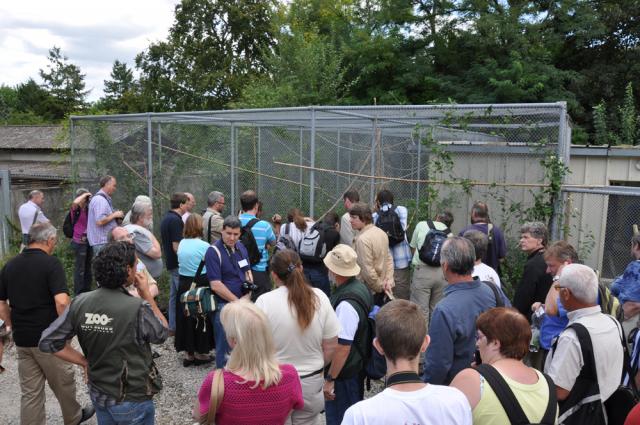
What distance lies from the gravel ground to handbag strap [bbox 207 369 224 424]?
272 centimetres

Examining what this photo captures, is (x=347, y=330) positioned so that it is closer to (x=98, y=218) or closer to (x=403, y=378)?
(x=403, y=378)

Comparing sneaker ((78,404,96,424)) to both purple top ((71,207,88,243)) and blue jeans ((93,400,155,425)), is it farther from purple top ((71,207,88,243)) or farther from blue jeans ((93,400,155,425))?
purple top ((71,207,88,243))

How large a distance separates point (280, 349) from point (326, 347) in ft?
1.01

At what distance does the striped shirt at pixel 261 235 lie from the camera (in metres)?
5.72

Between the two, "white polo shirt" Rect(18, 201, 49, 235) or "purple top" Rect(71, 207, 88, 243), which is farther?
"white polo shirt" Rect(18, 201, 49, 235)

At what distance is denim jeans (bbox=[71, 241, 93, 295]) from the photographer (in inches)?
305

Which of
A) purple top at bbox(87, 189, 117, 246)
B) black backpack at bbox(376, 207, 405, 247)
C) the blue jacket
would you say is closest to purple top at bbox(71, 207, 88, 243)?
purple top at bbox(87, 189, 117, 246)

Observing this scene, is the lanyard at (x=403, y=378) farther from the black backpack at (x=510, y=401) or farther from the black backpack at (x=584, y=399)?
the black backpack at (x=584, y=399)

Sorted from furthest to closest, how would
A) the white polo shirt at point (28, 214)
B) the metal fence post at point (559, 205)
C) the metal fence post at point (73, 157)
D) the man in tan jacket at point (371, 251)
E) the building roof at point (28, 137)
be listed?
the building roof at point (28, 137) < the metal fence post at point (73, 157) < the white polo shirt at point (28, 214) < the metal fence post at point (559, 205) < the man in tan jacket at point (371, 251)

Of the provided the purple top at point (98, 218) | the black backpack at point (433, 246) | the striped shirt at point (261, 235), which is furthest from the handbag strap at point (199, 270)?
the purple top at point (98, 218)

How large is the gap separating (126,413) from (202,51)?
32.4 metres

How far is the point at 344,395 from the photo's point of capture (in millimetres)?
3752

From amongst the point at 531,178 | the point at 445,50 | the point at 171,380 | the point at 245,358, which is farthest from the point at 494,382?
the point at 445,50

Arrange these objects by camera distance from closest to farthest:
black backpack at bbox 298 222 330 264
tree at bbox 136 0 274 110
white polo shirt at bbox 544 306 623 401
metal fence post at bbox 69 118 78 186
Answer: white polo shirt at bbox 544 306 623 401 → black backpack at bbox 298 222 330 264 → metal fence post at bbox 69 118 78 186 → tree at bbox 136 0 274 110
